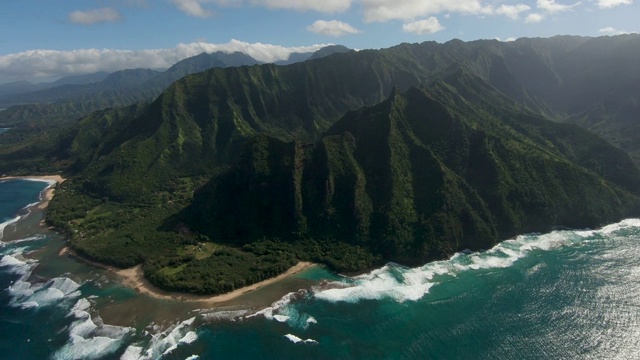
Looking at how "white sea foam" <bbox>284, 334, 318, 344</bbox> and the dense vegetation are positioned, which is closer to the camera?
"white sea foam" <bbox>284, 334, 318, 344</bbox>

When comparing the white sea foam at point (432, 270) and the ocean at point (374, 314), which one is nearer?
the ocean at point (374, 314)

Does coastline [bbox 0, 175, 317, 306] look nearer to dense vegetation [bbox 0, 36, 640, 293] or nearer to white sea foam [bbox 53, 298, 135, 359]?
dense vegetation [bbox 0, 36, 640, 293]

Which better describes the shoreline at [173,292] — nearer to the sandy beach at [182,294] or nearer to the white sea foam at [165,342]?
the sandy beach at [182,294]

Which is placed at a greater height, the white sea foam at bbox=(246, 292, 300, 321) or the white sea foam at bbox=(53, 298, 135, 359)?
the white sea foam at bbox=(246, 292, 300, 321)

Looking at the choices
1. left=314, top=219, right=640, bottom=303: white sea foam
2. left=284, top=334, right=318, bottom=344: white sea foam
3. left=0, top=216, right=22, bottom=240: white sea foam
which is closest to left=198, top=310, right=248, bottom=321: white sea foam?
left=284, top=334, right=318, bottom=344: white sea foam

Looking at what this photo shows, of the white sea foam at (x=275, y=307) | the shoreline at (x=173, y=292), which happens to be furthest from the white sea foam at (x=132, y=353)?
the white sea foam at (x=275, y=307)

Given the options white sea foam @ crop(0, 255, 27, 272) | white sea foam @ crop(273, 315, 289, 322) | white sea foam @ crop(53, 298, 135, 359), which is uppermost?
white sea foam @ crop(273, 315, 289, 322)
